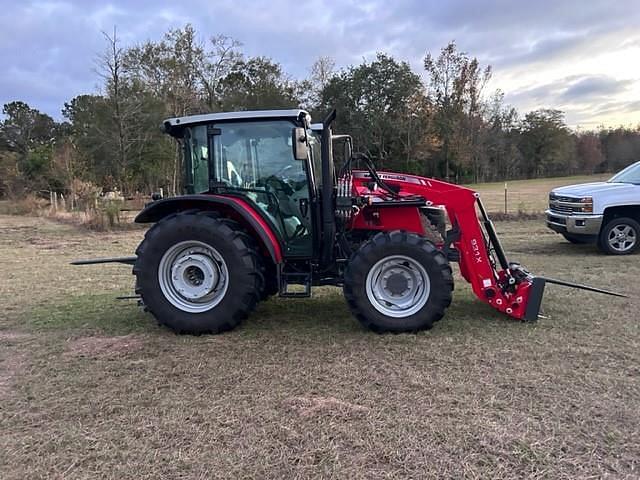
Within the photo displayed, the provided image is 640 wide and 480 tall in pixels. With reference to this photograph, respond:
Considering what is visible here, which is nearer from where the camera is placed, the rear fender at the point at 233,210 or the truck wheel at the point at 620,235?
the rear fender at the point at 233,210

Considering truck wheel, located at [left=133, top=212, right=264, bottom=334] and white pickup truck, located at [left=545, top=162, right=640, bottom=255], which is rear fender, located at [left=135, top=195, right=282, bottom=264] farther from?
white pickup truck, located at [left=545, top=162, right=640, bottom=255]

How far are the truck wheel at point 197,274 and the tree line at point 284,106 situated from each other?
35.9 feet

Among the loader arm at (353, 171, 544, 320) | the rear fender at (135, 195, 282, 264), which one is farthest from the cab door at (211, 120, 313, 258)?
the loader arm at (353, 171, 544, 320)

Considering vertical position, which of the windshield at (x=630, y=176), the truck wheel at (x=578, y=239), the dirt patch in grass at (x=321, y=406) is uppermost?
the windshield at (x=630, y=176)

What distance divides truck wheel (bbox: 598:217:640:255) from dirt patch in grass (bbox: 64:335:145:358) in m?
8.18

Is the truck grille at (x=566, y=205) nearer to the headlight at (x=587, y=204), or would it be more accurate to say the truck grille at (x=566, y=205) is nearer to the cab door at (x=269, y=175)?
the headlight at (x=587, y=204)

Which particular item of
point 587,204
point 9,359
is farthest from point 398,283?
point 587,204

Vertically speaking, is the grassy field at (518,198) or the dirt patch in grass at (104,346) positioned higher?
the grassy field at (518,198)

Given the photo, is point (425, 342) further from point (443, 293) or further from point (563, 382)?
point (563, 382)

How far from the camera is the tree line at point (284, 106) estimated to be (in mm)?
25125

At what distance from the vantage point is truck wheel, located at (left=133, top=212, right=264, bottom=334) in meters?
4.53

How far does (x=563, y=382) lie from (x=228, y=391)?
2350mm

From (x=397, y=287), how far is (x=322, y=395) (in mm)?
1499

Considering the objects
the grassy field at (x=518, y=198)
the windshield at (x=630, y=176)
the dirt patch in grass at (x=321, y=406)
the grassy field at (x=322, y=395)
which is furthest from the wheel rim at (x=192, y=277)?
the grassy field at (x=518, y=198)
